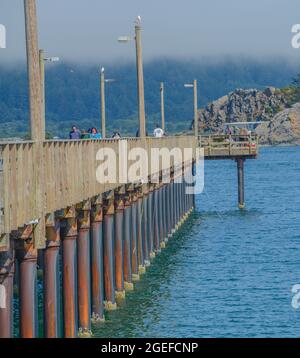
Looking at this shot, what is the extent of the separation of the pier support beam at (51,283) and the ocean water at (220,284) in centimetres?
573

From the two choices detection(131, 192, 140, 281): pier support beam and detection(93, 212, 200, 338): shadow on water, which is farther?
detection(131, 192, 140, 281): pier support beam

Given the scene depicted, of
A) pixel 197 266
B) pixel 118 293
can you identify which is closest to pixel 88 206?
pixel 118 293

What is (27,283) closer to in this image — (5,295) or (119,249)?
(5,295)

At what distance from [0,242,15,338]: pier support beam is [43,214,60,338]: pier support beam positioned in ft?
10.6

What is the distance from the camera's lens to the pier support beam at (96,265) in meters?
31.5

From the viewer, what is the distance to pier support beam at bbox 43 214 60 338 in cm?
2480

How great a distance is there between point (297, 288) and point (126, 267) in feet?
22.4

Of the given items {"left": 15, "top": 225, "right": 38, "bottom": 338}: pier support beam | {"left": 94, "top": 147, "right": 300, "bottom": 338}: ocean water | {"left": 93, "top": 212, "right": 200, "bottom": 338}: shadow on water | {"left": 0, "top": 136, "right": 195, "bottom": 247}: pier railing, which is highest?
{"left": 0, "top": 136, "right": 195, "bottom": 247}: pier railing

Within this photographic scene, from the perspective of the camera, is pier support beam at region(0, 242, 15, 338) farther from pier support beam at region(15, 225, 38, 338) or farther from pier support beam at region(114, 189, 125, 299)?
pier support beam at region(114, 189, 125, 299)

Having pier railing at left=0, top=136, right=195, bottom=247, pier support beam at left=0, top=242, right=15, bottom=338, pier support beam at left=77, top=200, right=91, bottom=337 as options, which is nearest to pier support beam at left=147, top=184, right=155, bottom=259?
pier railing at left=0, top=136, right=195, bottom=247

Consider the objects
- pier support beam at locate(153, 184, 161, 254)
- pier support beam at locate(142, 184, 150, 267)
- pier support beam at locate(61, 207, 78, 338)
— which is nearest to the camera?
pier support beam at locate(61, 207, 78, 338)
